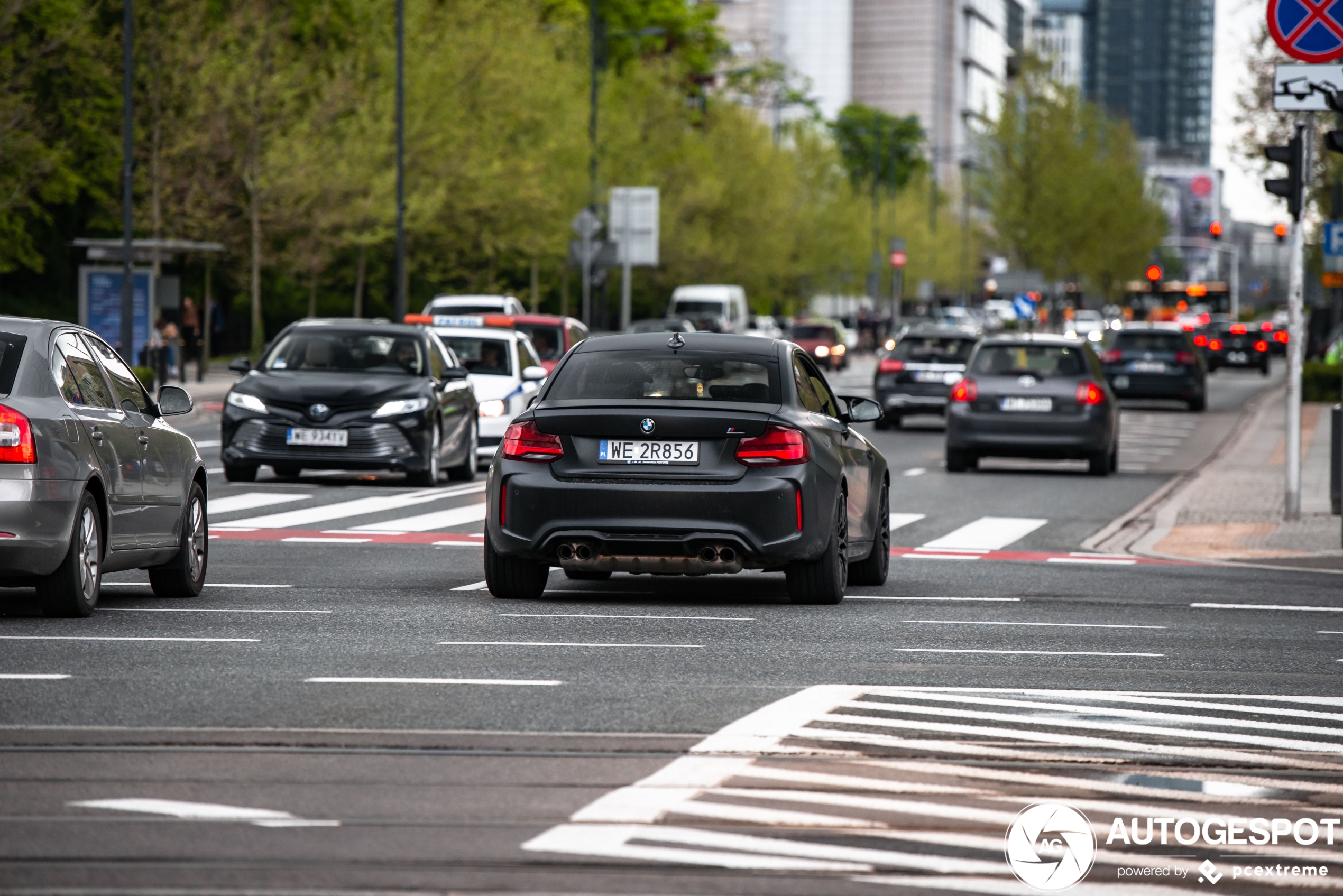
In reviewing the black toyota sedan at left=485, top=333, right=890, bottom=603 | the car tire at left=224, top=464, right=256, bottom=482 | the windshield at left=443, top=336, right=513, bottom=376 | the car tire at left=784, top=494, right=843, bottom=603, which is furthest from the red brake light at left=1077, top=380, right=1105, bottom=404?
the black toyota sedan at left=485, top=333, right=890, bottom=603

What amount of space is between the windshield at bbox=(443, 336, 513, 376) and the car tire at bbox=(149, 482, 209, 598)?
45.4ft

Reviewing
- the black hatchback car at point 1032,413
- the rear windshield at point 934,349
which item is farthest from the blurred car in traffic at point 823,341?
the black hatchback car at point 1032,413

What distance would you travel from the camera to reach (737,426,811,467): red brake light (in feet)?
39.0

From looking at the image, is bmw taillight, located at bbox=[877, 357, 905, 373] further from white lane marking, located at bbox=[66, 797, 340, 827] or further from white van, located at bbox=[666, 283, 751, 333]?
white van, located at bbox=[666, 283, 751, 333]

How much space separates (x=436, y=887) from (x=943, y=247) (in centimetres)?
13541

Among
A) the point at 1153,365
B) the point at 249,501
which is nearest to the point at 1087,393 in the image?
the point at 249,501

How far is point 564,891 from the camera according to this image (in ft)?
18.0

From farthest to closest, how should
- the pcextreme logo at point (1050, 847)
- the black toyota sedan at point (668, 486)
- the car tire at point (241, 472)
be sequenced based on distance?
the car tire at point (241, 472) < the black toyota sedan at point (668, 486) < the pcextreme logo at point (1050, 847)

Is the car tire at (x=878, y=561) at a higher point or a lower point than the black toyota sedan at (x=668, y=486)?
lower

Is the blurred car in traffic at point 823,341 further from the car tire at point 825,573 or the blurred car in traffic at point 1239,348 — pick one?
the car tire at point 825,573

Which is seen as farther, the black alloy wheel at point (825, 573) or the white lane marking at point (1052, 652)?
the black alloy wheel at point (825, 573)

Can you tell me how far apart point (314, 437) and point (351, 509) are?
209cm

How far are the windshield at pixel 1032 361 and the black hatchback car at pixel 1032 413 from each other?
0.01 m

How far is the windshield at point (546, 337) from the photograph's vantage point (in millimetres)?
30703
